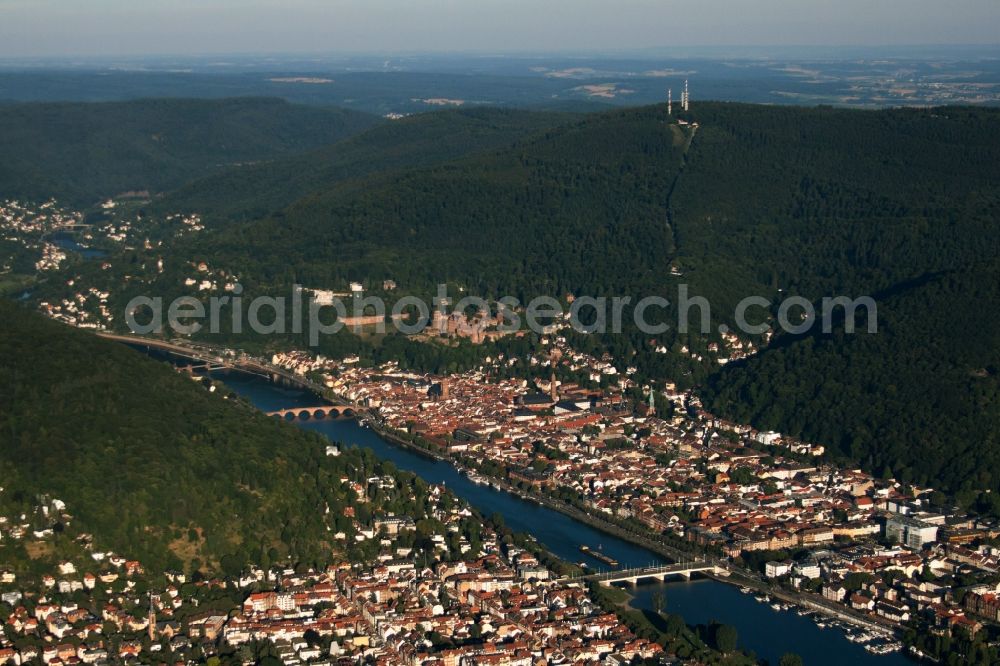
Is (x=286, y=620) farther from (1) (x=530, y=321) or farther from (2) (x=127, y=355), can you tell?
(1) (x=530, y=321)

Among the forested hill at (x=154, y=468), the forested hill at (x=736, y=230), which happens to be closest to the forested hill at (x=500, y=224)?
the forested hill at (x=736, y=230)

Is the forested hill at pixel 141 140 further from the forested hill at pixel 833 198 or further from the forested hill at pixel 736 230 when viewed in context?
the forested hill at pixel 833 198

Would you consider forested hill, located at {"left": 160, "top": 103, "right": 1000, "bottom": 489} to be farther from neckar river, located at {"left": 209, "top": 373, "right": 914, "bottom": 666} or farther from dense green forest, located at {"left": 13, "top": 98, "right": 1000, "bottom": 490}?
neckar river, located at {"left": 209, "top": 373, "right": 914, "bottom": 666}

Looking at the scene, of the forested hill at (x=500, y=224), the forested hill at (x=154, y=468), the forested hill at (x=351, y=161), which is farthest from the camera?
the forested hill at (x=351, y=161)

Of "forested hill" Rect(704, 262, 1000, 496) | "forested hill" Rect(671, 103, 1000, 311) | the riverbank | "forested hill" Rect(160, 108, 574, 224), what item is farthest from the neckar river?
"forested hill" Rect(160, 108, 574, 224)

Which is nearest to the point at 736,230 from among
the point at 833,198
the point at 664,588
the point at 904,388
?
the point at 833,198

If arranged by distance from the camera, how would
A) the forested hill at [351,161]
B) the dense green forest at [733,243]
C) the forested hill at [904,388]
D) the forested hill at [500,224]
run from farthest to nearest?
the forested hill at [351,161] < the forested hill at [500,224] < the dense green forest at [733,243] < the forested hill at [904,388]

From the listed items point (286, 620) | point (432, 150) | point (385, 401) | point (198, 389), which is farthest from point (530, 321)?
point (432, 150)
